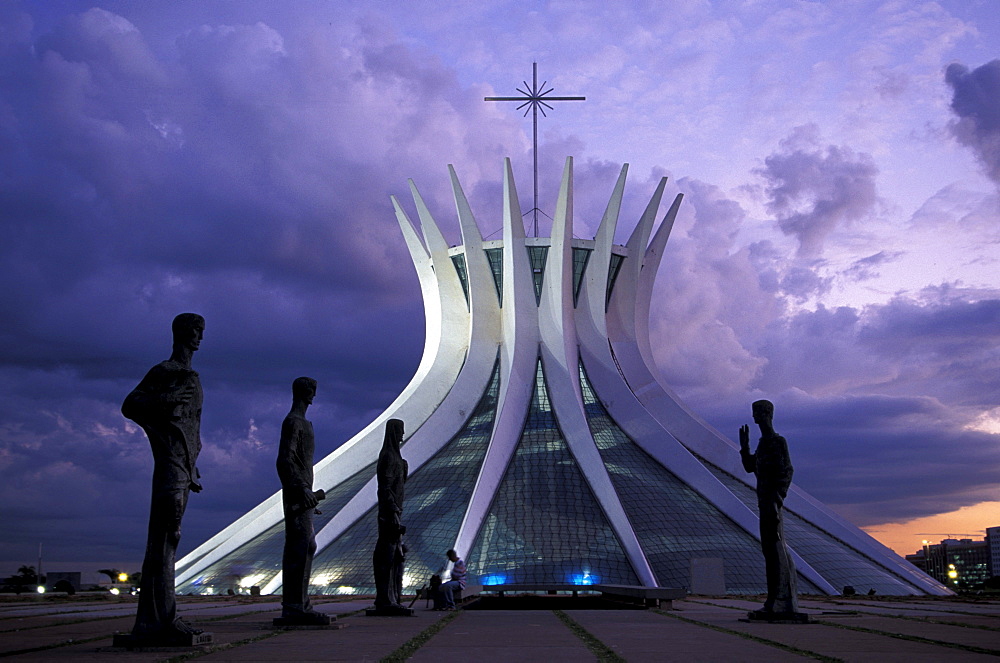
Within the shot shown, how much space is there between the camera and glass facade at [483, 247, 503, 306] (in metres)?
33.6

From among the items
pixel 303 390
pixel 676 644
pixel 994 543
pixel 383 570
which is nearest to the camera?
pixel 676 644

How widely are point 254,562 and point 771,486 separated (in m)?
20.2

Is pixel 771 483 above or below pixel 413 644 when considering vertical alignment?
above

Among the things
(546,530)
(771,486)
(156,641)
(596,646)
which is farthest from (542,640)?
(546,530)

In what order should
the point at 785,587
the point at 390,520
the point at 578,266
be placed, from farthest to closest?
the point at 578,266
the point at 390,520
the point at 785,587

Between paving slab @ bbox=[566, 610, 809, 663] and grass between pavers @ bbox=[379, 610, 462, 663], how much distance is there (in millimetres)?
1518

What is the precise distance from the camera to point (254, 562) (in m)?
27.5

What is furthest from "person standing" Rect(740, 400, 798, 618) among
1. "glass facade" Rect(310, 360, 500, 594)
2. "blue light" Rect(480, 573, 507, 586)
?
"glass facade" Rect(310, 360, 500, 594)

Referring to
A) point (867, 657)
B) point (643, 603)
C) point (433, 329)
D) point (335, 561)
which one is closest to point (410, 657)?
point (867, 657)

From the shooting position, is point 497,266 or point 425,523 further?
point 497,266

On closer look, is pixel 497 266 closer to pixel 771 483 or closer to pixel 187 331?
pixel 771 483

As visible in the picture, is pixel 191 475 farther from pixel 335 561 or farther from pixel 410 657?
pixel 335 561

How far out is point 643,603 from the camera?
16.8 meters

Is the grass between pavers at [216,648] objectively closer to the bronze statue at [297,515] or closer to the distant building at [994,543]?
the bronze statue at [297,515]
